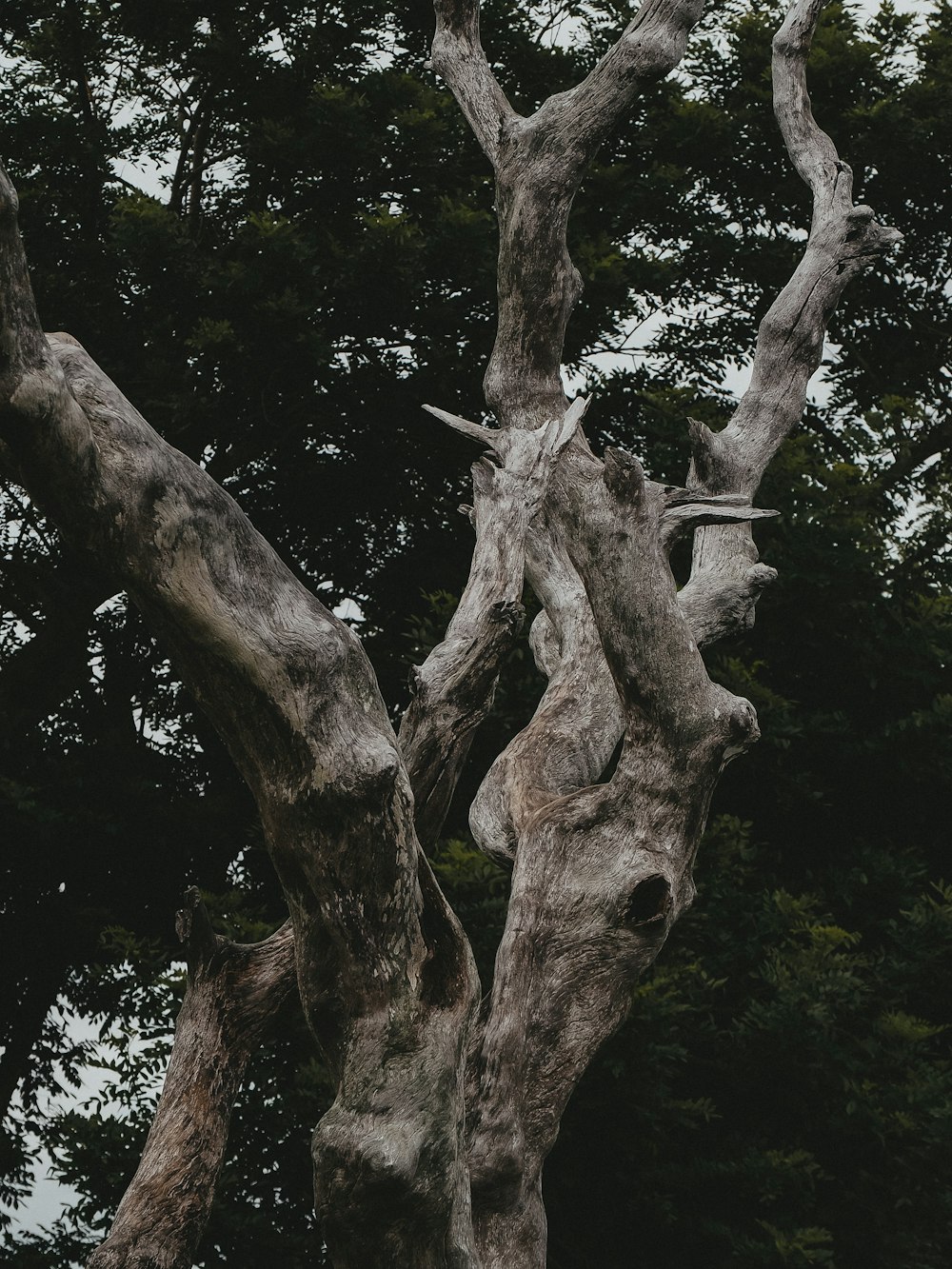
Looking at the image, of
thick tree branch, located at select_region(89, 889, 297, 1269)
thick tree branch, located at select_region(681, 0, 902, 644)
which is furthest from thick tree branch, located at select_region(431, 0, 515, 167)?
thick tree branch, located at select_region(89, 889, 297, 1269)

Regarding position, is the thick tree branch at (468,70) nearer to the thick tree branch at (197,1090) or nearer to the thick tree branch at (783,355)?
the thick tree branch at (783,355)

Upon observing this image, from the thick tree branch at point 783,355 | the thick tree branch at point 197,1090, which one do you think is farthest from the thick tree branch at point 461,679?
the thick tree branch at point 783,355

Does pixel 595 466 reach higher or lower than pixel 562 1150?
higher

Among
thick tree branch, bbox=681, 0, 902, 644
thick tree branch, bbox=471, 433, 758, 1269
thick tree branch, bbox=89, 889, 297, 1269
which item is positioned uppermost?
thick tree branch, bbox=681, 0, 902, 644

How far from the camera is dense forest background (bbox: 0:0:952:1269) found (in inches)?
256

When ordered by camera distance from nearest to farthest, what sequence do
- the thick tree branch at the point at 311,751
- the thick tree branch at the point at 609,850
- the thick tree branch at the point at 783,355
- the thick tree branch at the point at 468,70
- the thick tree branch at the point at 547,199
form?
the thick tree branch at the point at 311,751, the thick tree branch at the point at 609,850, the thick tree branch at the point at 783,355, the thick tree branch at the point at 547,199, the thick tree branch at the point at 468,70

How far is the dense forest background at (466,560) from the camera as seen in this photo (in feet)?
21.4

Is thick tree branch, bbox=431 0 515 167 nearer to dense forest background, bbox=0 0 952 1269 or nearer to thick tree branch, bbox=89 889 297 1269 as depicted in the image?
dense forest background, bbox=0 0 952 1269

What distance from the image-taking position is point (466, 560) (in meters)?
8.93

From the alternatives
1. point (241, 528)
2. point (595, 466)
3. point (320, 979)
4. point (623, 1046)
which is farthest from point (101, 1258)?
point (623, 1046)

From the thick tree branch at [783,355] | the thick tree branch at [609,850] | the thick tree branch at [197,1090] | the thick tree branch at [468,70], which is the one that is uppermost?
the thick tree branch at [468,70]

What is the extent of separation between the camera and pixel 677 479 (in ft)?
26.9

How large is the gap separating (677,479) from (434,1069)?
18.7 ft

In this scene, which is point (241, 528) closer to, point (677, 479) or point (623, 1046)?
point (623, 1046)
